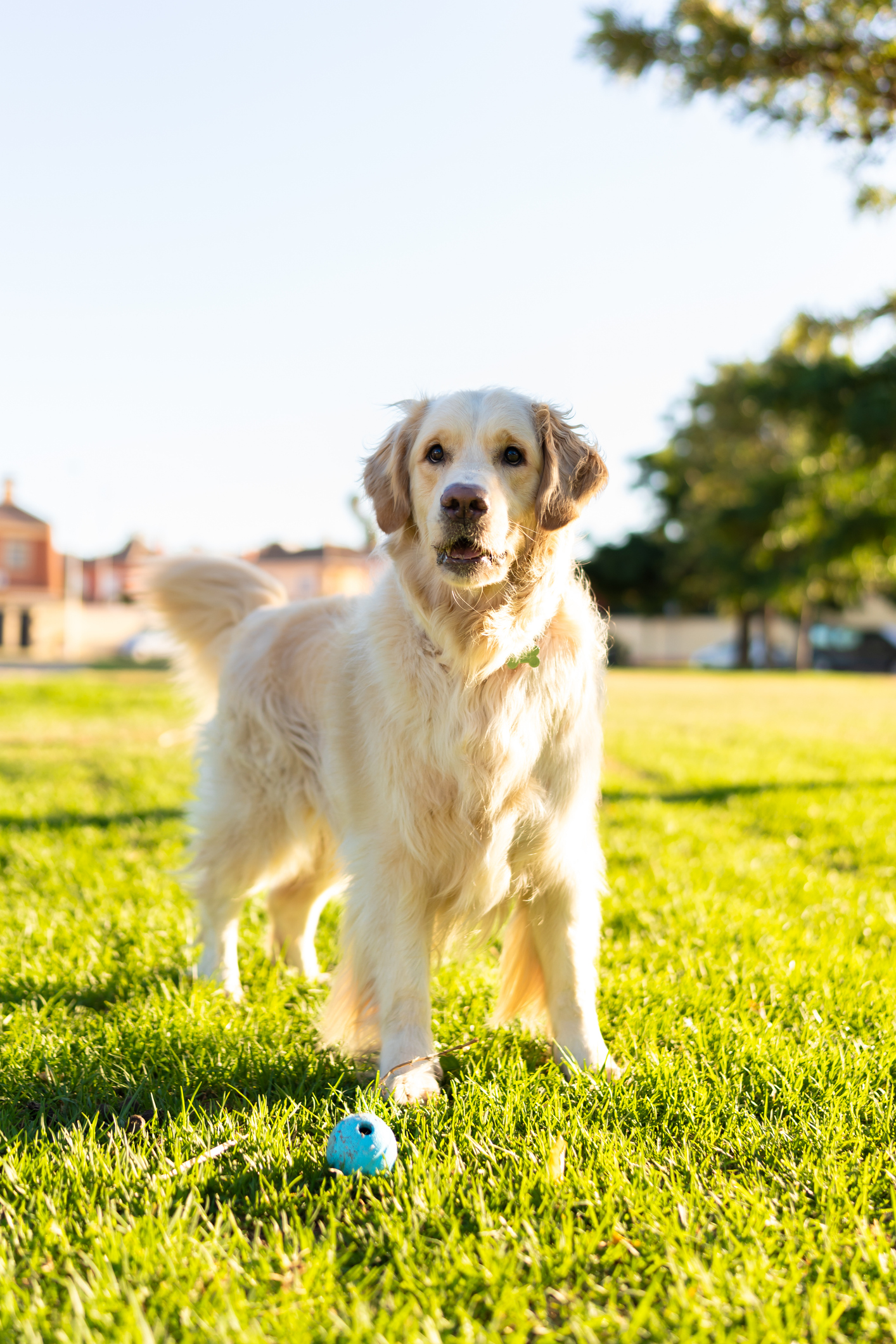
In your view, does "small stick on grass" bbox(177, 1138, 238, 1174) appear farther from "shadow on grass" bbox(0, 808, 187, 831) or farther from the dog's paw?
"shadow on grass" bbox(0, 808, 187, 831)

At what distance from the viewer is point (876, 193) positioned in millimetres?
8500

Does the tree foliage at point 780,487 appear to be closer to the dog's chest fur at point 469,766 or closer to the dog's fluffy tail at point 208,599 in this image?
the dog's fluffy tail at point 208,599

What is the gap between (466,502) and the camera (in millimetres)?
2648

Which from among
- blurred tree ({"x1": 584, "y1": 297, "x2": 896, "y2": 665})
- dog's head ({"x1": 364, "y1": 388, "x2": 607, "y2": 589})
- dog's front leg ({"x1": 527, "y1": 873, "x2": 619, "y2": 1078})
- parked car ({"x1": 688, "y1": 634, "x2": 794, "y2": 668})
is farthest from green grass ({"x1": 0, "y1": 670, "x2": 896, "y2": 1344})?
parked car ({"x1": 688, "y1": 634, "x2": 794, "y2": 668})

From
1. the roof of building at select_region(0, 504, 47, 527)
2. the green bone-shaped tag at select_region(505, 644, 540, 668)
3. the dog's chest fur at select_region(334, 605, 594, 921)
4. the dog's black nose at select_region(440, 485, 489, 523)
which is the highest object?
the roof of building at select_region(0, 504, 47, 527)

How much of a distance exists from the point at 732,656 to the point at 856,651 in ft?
19.0

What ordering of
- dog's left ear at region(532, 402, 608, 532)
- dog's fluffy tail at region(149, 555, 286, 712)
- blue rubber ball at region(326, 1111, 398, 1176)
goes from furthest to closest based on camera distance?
dog's fluffy tail at region(149, 555, 286, 712) → dog's left ear at region(532, 402, 608, 532) → blue rubber ball at region(326, 1111, 398, 1176)

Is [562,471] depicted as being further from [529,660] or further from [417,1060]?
[417,1060]

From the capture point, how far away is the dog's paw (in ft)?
7.93

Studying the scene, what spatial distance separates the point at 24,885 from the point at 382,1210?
316 centimetres

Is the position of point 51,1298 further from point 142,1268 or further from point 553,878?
point 553,878

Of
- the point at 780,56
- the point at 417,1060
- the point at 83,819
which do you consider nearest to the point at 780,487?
the point at 780,56

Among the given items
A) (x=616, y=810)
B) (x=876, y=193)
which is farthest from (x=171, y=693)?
(x=876, y=193)

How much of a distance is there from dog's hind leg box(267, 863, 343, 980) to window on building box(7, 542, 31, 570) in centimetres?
5032
